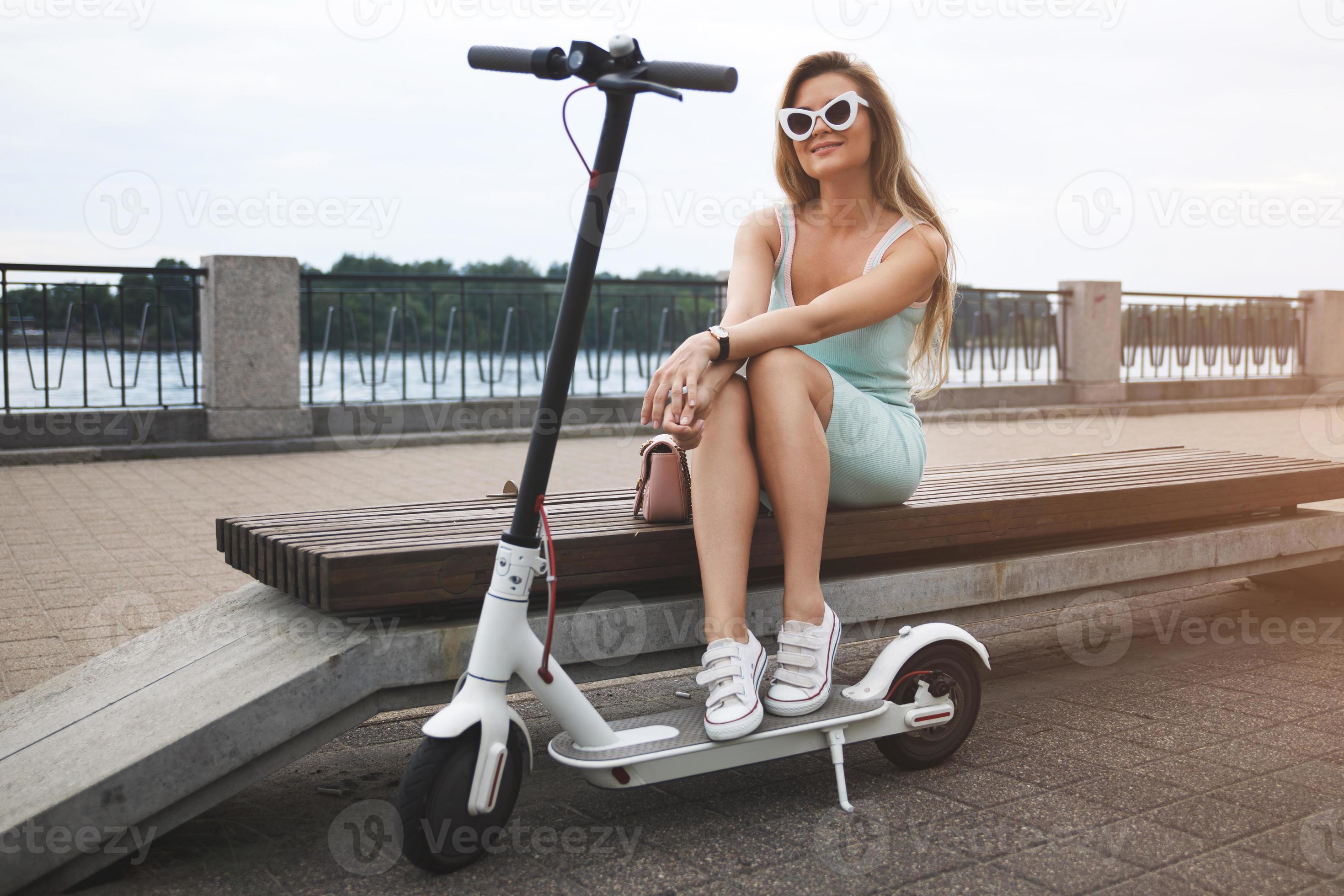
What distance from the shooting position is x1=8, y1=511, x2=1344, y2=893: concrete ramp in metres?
2.05

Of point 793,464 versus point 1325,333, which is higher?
point 1325,333

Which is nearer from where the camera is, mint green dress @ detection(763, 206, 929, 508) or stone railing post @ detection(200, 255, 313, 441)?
mint green dress @ detection(763, 206, 929, 508)

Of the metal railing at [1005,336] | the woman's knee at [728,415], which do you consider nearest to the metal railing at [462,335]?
the metal railing at [1005,336]

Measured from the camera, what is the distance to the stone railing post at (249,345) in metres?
10.3

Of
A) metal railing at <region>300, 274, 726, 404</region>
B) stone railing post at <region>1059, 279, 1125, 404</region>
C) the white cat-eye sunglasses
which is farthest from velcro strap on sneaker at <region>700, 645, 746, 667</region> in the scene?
stone railing post at <region>1059, 279, 1125, 404</region>

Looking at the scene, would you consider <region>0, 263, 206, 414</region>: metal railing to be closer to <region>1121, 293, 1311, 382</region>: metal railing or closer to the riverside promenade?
the riverside promenade

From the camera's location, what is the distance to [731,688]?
7.64 ft

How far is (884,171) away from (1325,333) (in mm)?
18947

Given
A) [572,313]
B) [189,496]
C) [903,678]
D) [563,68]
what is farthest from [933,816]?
[189,496]

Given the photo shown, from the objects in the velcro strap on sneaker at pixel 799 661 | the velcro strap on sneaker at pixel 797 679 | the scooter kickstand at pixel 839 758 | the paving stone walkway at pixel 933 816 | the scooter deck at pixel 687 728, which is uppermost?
the velcro strap on sneaker at pixel 799 661

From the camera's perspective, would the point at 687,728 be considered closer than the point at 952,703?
Yes

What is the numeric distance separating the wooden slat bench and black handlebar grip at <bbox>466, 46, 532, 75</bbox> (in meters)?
0.96

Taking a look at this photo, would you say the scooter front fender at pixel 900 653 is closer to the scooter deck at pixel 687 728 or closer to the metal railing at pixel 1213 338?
the scooter deck at pixel 687 728

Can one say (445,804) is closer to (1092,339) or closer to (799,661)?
(799,661)
